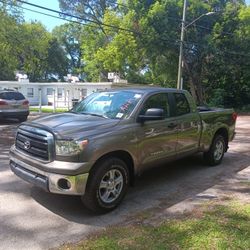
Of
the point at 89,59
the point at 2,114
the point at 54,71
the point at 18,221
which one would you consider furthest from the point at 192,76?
the point at 54,71

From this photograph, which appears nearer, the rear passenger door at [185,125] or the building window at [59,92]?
the rear passenger door at [185,125]

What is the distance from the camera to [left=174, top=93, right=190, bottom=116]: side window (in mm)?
6952

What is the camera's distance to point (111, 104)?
614 cm

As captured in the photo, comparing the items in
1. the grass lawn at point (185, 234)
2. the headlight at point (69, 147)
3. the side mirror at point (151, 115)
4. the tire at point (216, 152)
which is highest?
the side mirror at point (151, 115)

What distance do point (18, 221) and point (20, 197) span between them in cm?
98

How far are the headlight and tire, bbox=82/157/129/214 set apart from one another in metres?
0.37

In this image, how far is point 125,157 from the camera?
5598 millimetres

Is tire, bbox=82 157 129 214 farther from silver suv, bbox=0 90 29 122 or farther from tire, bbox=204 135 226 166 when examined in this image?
silver suv, bbox=0 90 29 122

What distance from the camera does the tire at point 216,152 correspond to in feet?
26.6

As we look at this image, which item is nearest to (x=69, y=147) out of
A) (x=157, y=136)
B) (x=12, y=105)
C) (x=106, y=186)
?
(x=106, y=186)

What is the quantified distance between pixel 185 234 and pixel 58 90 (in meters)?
36.6

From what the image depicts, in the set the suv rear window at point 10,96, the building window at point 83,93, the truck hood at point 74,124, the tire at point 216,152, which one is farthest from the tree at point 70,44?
the truck hood at point 74,124

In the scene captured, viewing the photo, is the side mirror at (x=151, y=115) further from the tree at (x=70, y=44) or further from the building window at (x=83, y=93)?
the tree at (x=70, y=44)

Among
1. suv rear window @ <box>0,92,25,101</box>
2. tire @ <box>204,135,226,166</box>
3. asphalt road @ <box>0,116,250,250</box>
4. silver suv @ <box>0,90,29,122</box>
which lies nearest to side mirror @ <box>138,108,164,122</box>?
asphalt road @ <box>0,116,250,250</box>
